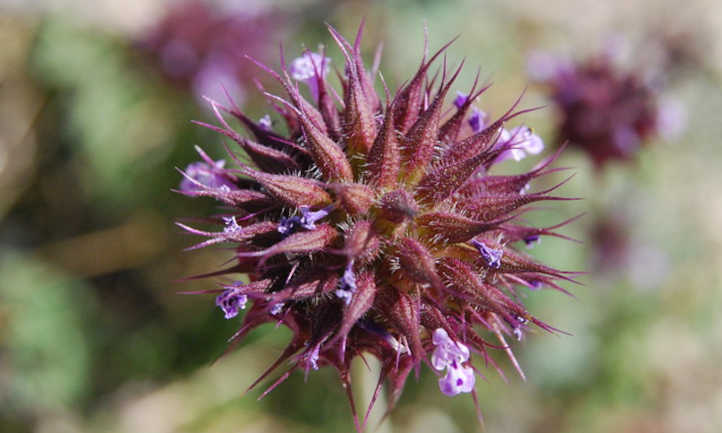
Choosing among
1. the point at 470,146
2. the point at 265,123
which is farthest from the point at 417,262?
the point at 265,123

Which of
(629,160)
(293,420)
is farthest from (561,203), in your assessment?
(293,420)

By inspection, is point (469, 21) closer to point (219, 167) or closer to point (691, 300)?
point (691, 300)

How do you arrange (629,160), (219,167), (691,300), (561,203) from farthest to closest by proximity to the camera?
(691,300) → (561,203) → (629,160) → (219,167)

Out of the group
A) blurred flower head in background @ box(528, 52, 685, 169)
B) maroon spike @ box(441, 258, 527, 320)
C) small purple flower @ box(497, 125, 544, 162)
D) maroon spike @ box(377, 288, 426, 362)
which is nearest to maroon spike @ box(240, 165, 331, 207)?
maroon spike @ box(377, 288, 426, 362)

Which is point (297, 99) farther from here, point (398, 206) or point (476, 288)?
point (476, 288)

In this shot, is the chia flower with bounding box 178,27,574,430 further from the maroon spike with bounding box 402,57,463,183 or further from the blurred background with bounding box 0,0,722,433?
the blurred background with bounding box 0,0,722,433

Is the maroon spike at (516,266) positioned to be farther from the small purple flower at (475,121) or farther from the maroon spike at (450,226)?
the small purple flower at (475,121)
